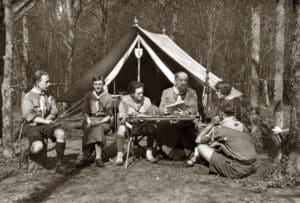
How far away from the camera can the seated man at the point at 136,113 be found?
621 cm

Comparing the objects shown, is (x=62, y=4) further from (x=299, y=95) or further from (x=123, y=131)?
(x=299, y=95)

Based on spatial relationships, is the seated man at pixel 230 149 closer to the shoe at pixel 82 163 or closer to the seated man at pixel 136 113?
the seated man at pixel 136 113

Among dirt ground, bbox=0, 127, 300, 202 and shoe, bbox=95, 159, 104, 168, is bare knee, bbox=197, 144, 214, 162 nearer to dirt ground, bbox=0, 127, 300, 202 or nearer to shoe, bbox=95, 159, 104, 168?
dirt ground, bbox=0, 127, 300, 202

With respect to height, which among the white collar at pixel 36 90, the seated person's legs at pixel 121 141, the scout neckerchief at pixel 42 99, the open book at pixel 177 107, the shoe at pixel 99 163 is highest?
the white collar at pixel 36 90

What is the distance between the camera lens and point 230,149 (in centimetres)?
510

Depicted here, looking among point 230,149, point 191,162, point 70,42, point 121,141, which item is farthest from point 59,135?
point 70,42

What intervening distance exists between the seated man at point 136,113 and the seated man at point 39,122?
929 mm

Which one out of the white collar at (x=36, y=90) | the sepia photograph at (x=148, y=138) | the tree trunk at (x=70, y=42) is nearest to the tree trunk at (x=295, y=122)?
the sepia photograph at (x=148, y=138)

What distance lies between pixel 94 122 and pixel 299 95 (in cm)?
→ 288

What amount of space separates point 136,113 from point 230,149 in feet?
5.62

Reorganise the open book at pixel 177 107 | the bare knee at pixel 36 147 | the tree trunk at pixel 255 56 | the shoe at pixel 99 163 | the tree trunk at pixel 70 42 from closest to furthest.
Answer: the bare knee at pixel 36 147
the shoe at pixel 99 163
the open book at pixel 177 107
the tree trunk at pixel 255 56
the tree trunk at pixel 70 42

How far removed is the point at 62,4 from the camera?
60.3 feet

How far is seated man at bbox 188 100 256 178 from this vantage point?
506cm

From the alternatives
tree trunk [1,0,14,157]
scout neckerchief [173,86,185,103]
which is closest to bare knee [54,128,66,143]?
tree trunk [1,0,14,157]
